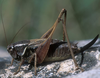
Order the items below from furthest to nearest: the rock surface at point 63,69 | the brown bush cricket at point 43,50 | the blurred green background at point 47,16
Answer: the blurred green background at point 47,16 → the brown bush cricket at point 43,50 → the rock surface at point 63,69

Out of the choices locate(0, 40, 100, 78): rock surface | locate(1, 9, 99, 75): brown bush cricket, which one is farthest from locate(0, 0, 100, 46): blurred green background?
locate(1, 9, 99, 75): brown bush cricket

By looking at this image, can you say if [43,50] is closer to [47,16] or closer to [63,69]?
[63,69]

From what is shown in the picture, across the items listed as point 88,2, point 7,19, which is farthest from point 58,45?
point 7,19

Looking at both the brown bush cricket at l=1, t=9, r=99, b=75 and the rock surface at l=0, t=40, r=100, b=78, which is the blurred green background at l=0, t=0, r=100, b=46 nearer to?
the rock surface at l=0, t=40, r=100, b=78

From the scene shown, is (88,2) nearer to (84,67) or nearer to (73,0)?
(73,0)

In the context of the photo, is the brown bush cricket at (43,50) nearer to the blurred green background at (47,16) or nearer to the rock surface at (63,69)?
the rock surface at (63,69)

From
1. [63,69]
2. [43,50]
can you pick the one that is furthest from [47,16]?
[63,69]

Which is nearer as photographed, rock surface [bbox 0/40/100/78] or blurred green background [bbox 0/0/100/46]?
rock surface [bbox 0/40/100/78]

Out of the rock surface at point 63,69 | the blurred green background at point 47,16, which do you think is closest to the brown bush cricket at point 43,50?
the rock surface at point 63,69
